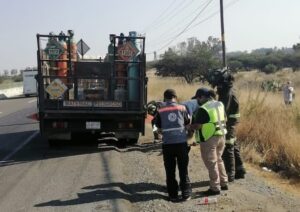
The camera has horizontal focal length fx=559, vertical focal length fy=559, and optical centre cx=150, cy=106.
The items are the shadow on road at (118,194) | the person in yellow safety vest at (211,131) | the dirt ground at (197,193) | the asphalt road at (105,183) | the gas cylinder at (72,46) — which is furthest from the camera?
the gas cylinder at (72,46)

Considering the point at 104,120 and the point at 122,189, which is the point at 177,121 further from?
the point at 104,120

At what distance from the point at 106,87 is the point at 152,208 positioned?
6.41 m

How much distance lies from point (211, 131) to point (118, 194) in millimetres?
1767

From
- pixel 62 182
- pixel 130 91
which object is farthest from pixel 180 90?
pixel 62 182

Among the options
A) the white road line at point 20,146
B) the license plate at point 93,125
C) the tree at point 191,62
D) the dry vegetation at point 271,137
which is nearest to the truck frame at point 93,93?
the license plate at point 93,125

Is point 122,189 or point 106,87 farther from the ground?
point 106,87

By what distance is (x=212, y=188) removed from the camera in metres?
8.67

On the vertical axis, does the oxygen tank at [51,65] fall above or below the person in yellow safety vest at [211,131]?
above

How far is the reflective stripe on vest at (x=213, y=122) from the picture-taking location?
344 inches

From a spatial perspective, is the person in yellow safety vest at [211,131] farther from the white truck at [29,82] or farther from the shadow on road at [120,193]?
the white truck at [29,82]

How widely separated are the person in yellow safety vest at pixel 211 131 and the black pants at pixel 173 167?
0.36m

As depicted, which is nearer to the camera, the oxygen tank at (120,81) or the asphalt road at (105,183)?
the asphalt road at (105,183)

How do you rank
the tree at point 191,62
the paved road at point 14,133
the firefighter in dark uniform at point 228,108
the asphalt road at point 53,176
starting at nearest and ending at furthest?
the asphalt road at point 53,176
the firefighter in dark uniform at point 228,108
the paved road at point 14,133
the tree at point 191,62

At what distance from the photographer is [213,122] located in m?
8.77
